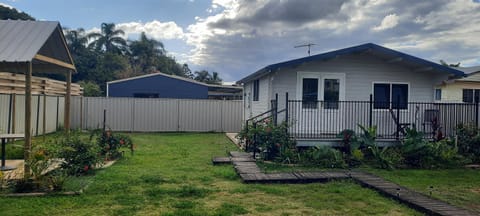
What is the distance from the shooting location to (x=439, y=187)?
6.29m

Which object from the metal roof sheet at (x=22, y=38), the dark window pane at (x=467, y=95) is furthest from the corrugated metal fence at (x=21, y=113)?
the dark window pane at (x=467, y=95)

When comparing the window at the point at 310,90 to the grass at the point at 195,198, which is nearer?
the grass at the point at 195,198

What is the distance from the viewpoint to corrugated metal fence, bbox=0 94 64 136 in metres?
10.6

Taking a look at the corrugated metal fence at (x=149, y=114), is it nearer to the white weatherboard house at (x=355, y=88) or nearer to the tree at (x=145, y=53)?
the white weatherboard house at (x=355, y=88)

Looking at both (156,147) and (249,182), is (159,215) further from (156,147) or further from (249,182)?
(156,147)

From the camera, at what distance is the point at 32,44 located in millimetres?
6238


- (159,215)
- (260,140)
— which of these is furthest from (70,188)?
(260,140)

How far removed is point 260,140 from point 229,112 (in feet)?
27.3

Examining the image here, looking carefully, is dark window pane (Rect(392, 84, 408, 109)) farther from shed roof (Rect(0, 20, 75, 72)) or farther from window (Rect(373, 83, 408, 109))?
shed roof (Rect(0, 20, 75, 72))

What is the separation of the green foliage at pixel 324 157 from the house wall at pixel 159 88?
48.7 feet

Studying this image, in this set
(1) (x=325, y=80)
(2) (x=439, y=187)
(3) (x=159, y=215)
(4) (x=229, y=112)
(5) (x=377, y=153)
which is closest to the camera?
(3) (x=159, y=215)

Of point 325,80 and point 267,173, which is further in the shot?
point 325,80

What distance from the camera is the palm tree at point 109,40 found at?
124 feet

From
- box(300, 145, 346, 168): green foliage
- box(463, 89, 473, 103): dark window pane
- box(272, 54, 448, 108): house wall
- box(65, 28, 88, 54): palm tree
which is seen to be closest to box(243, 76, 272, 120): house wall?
box(272, 54, 448, 108): house wall
